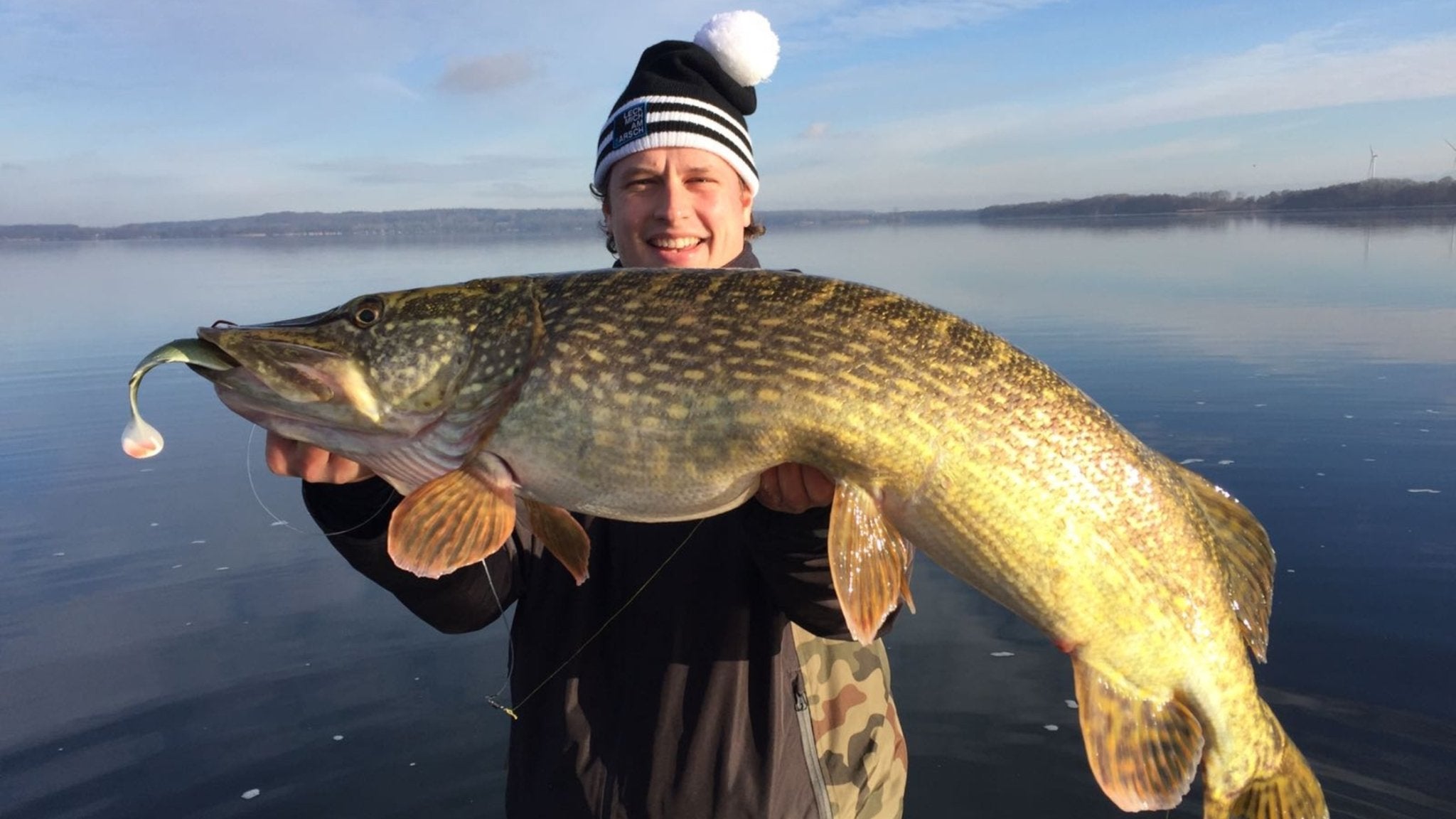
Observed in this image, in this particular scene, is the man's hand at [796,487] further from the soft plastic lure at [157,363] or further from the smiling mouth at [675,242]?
the soft plastic lure at [157,363]

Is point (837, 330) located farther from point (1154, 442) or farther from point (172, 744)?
point (1154, 442)

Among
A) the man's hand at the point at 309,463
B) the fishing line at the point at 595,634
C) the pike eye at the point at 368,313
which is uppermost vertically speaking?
the pike eye at the point at 368,313

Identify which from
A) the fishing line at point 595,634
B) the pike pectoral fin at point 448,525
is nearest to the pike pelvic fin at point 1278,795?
the fishing line at point 595,634

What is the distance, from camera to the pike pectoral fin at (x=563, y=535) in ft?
7.17

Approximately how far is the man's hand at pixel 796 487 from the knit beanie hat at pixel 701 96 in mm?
1562

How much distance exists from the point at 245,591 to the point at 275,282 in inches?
1098

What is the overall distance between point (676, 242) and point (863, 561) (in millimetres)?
1481

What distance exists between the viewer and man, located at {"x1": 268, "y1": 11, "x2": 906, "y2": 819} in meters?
2.31

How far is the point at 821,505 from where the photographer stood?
220 cm

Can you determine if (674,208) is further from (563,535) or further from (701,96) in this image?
(563,535)

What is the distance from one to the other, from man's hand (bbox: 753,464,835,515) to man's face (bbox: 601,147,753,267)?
122 cm

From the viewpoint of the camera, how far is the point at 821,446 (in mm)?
2055

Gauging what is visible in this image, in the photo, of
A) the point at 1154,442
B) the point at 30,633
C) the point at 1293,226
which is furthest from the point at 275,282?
the point at 1293,226

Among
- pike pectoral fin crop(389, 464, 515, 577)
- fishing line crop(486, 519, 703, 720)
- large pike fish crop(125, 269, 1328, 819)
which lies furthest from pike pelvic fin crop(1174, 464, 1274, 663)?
pike pectoral fin crop(389, 464, 515, 577)
